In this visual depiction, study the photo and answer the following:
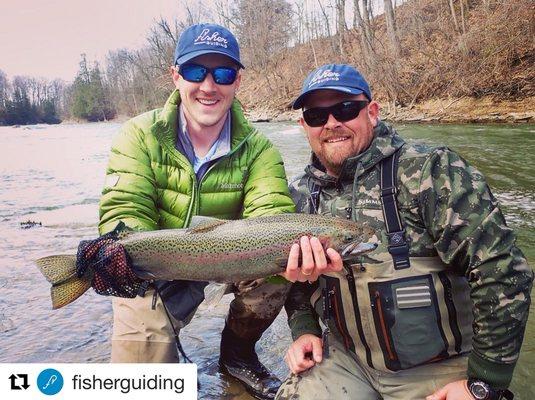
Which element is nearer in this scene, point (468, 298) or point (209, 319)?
point (468, 298)

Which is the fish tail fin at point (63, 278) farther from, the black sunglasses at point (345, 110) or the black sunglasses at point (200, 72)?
the black sunglasses at point (345, 110)

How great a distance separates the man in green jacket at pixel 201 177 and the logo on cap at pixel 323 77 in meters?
0.72

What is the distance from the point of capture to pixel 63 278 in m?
2.70

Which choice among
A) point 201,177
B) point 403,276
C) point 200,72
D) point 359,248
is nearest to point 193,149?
point 201,177

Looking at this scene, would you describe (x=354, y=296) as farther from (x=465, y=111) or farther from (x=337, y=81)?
(x=465, y=111)

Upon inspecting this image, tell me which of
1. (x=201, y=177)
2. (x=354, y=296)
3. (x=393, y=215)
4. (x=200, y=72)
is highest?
(x=200, y=72)

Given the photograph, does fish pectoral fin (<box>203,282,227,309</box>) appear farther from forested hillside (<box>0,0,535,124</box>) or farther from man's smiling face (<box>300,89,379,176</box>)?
forested hillside (<box>0,0,535,124</box>)

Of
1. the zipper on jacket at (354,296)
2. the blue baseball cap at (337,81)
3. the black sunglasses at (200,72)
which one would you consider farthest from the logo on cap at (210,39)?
the zipper on jacket at (354,296)

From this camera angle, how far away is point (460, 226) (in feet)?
7.43

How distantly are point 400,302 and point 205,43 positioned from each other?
2.06 meters

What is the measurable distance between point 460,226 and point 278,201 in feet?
4.02

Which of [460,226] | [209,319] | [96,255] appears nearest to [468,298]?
[460,226]

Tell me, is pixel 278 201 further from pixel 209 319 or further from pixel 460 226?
pixel 209 319

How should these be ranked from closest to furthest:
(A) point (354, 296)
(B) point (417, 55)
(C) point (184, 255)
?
(A) point (354, 296) → (C) point (184, 255) → (B) point (417, 55)
